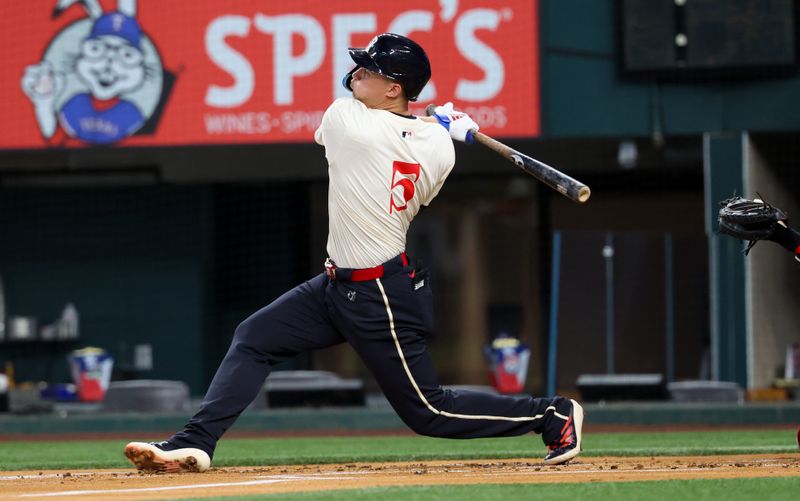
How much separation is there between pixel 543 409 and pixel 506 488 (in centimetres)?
101

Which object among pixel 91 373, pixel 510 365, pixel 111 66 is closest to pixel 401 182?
pixel 111 66

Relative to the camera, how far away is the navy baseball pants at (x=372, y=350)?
603 cm

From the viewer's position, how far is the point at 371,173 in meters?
6.02

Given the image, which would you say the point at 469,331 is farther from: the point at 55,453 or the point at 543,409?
the point at 543,409

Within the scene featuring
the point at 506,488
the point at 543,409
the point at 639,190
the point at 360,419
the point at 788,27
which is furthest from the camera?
the point at 639,190

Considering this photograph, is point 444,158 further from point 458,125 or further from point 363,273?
point 363,273

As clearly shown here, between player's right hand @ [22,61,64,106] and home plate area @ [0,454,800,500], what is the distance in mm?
8741

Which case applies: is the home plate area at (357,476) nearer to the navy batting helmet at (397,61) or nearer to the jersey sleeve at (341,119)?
the jersey sleeve at (341,119)

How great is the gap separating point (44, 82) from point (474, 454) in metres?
8.57

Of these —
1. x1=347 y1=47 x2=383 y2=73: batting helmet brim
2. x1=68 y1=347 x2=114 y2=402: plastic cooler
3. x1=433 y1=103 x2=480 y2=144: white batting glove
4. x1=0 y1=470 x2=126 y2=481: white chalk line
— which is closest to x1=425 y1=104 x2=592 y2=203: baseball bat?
x1=433 y1=103 x2=480 y2=144: white batting glove

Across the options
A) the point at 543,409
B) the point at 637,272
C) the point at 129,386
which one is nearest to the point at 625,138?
the point at 637,272

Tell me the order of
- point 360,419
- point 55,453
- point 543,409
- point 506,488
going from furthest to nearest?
point 360,419, point 55,453, point 543,409, point 506,488

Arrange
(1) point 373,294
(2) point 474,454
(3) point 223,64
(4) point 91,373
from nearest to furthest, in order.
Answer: (1) point 373,294, (2) point 474,454, (3) point 223,64, (4) point 91,373

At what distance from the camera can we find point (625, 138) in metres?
15.4
